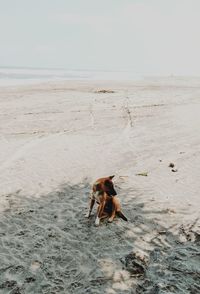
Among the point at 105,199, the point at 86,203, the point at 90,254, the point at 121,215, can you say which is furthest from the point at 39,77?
the point at 90,254

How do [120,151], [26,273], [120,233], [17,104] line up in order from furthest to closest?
[17,104] < [120,151] < [120,233] < [26,273]

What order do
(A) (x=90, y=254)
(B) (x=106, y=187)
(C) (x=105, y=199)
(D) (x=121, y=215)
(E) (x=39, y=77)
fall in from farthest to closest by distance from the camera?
(E) (x=39, y=77) < (D) (x=121, y=215) < (C) (x=105, y=199) < (B) (x=106, y=187) < (A) (x=90, y=254)

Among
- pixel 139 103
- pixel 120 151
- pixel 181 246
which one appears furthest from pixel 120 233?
pixel 139 103

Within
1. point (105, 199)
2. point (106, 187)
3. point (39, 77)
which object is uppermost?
point (39, 77)

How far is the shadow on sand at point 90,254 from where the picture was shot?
21.1 feet

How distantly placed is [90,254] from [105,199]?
1457 mm

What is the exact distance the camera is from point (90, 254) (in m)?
7.39

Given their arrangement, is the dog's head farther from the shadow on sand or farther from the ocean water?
the ocean water

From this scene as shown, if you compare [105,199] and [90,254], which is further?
[105,199]

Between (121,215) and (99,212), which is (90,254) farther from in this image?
(121,215)

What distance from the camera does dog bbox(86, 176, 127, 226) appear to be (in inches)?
327

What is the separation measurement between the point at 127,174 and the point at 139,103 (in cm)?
1415

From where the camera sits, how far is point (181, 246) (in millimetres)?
7691

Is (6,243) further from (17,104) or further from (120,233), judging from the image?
(17,104)
